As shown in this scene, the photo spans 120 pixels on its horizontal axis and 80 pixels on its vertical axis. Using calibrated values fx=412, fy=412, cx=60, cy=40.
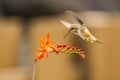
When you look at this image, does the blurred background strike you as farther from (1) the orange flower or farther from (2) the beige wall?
(1) the orange flower

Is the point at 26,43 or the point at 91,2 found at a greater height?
the point at 91,2

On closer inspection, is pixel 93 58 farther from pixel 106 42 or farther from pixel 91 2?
pixel 91 2

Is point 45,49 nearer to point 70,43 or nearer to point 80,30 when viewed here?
point 80,30

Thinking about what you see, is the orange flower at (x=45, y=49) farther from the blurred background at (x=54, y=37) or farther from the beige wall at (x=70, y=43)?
the beige wall at (x=70, y=43)

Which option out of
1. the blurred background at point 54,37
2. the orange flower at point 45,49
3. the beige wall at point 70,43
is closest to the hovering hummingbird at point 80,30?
the orange flower at point 45,49

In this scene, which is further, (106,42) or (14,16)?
(14,16)

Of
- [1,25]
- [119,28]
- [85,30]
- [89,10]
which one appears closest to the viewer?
[85,30]

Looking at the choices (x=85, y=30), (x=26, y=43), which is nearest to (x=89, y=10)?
(x=26, y=43)

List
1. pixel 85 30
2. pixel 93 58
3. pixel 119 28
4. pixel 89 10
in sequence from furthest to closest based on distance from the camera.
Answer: pixel 89 10, pixel 93 58, pixel 119 28, pixel 85 30
